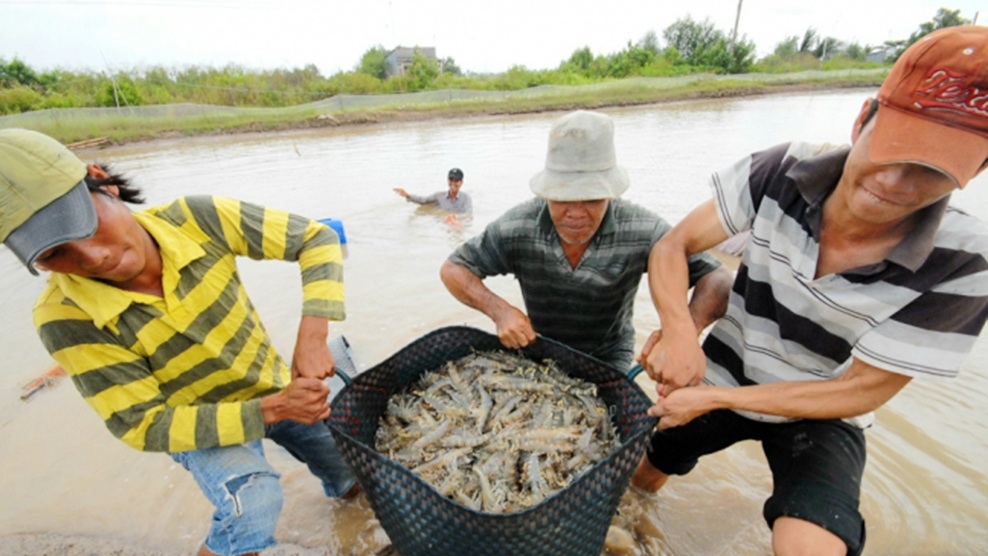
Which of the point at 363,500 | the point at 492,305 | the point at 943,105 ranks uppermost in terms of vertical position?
the point at 943,105

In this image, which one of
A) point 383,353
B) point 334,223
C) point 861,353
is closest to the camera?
point 861,353

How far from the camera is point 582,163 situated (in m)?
2.23

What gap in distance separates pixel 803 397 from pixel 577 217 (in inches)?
46.5

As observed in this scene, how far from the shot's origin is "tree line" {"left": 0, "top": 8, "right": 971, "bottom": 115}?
21.4 meters

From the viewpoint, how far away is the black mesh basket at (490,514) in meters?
1.38

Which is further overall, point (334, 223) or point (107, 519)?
point (334, 223)

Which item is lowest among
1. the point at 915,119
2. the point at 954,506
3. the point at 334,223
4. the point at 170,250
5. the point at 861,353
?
the point at 954,506

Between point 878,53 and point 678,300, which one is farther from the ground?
point 878,53

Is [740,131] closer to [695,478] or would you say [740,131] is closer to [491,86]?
[695,478]

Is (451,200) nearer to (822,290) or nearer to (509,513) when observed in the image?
(822,290)

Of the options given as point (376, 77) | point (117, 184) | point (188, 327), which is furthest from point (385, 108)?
point (188, 327)

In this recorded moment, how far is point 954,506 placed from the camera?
2705mm

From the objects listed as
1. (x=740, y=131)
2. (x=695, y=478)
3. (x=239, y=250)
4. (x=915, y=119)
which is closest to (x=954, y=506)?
(x=695, y=478)

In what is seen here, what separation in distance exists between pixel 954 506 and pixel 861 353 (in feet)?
6.61
